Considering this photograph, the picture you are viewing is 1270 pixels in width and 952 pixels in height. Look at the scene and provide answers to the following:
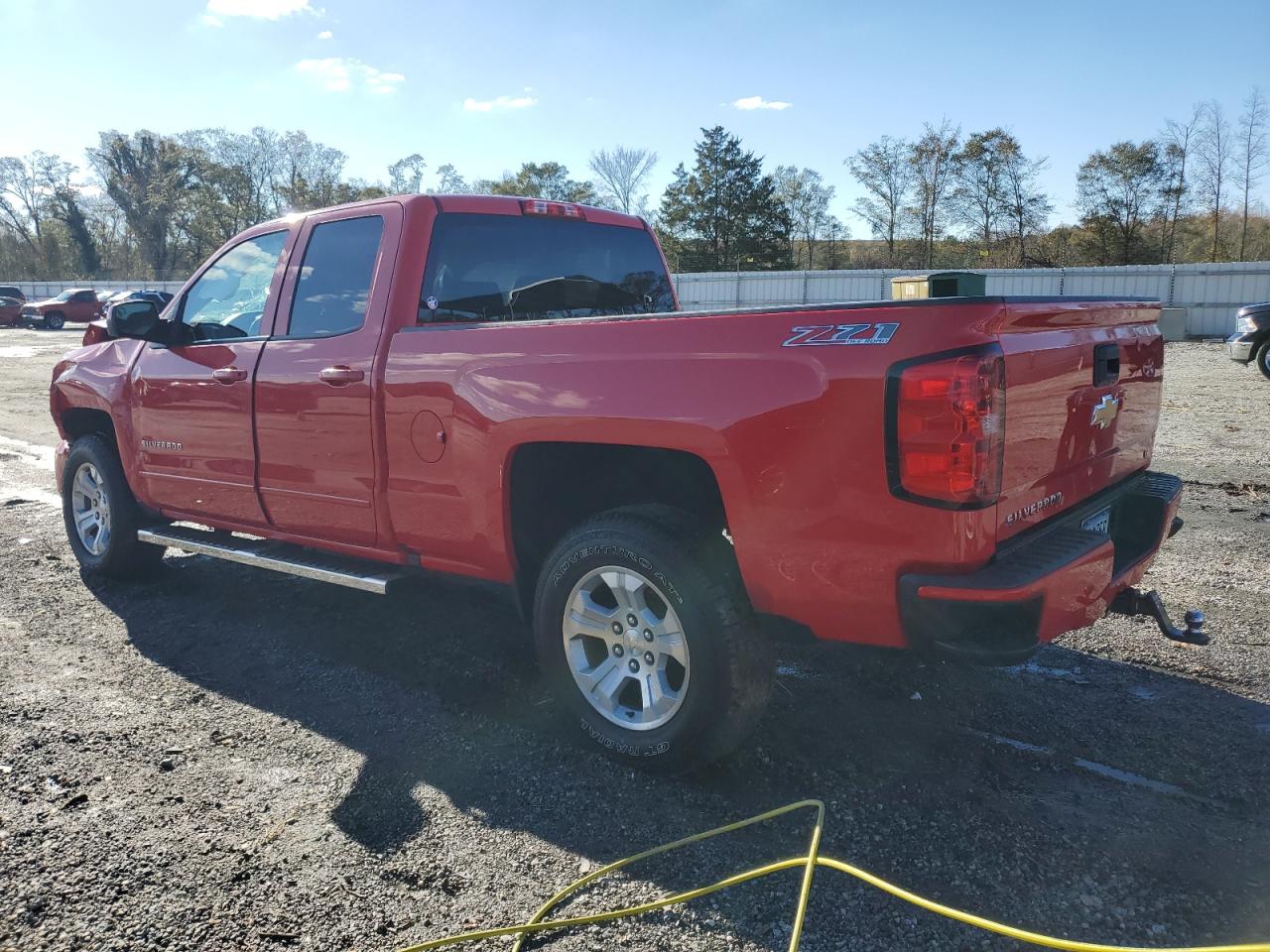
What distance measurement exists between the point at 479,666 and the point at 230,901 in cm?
169

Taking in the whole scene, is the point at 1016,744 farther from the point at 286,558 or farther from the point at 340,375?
the point at 286,558

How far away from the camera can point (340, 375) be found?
3.77 meters

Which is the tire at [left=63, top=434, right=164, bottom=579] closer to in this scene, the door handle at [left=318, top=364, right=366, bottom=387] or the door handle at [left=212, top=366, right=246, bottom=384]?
the door handle at [left=212, top=366, right=246, bottom=384]

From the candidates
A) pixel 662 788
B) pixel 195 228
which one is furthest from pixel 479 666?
pixel 195 228

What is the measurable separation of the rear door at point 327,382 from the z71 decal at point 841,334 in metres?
1.86

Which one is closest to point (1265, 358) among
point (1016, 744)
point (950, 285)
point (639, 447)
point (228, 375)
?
point (950, 285)

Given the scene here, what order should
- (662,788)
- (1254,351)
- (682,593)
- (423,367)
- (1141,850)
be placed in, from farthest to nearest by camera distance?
(1254,351) → (423,367) → (662,788) → (682,593) → (1141,850)

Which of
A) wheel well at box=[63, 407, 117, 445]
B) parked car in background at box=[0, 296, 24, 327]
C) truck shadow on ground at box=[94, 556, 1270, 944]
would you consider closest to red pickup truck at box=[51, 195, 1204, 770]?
truck shadow on ground at box=[94, 556, 1270, 944]

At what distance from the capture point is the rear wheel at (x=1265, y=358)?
13609 mm

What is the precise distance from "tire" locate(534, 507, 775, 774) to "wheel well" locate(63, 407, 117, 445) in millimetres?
3599

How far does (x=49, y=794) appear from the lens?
3105mm

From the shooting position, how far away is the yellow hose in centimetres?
221

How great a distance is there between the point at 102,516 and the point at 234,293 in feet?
5.82

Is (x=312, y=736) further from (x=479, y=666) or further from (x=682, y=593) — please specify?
(x=682, y=593)
